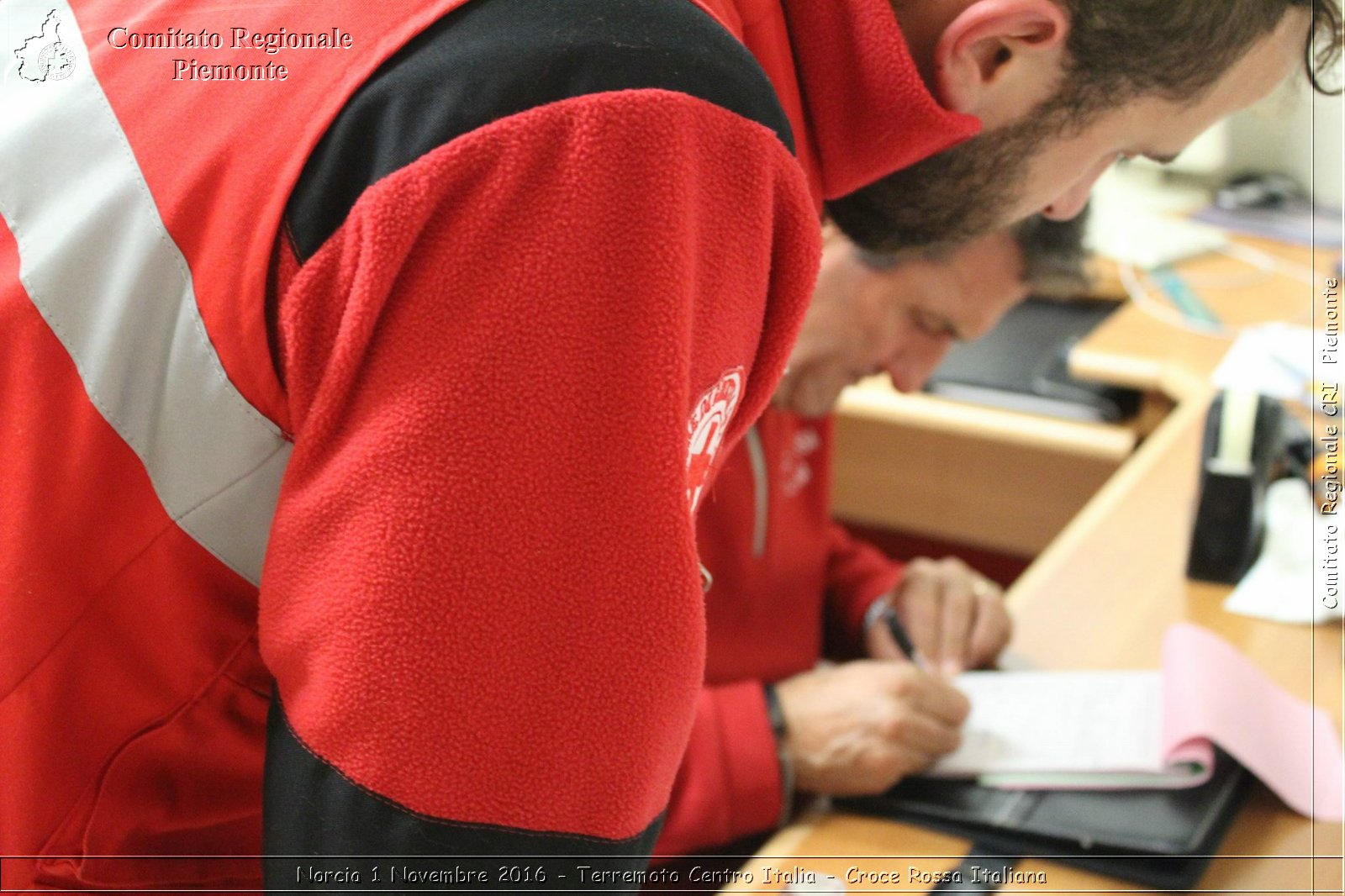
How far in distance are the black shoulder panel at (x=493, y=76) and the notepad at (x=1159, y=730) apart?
65cm

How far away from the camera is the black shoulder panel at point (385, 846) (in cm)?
47

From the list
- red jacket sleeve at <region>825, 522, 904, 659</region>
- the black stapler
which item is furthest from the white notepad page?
red jacket sleeve at <region>825, 522, 904, 659</region>

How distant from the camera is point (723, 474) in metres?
1.26

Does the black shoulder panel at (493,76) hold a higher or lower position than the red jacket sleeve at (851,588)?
higher

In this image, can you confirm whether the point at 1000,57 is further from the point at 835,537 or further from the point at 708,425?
the point at 835,537

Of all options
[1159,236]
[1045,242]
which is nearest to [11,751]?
[1045,242]

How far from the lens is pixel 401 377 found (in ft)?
1.42

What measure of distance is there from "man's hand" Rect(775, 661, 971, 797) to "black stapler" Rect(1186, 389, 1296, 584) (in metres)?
0.37

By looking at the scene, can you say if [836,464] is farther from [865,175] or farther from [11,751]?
[11,751]

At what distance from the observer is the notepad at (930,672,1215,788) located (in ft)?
2.96

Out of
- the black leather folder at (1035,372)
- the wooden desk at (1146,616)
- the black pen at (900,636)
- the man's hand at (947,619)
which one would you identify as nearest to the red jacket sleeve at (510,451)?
the wooden desk at (1146,616)

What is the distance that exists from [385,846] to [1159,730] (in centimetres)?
68

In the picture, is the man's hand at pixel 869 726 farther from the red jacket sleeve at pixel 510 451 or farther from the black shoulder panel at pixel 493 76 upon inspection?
the black shoulder panel at pixel 493 76

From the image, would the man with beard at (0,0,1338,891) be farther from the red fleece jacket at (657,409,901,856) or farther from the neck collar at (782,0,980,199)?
the red fleece jacket at (657,409,901,856)
